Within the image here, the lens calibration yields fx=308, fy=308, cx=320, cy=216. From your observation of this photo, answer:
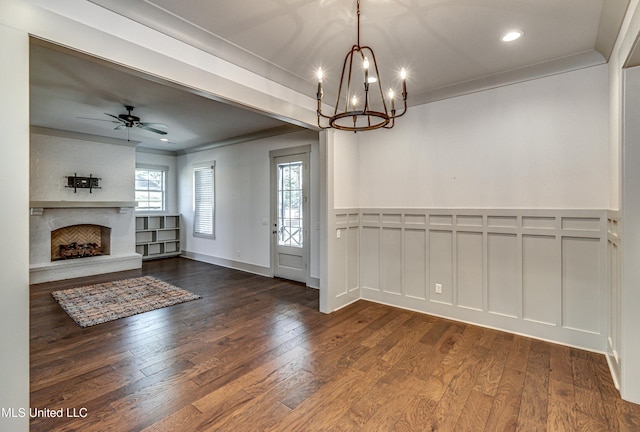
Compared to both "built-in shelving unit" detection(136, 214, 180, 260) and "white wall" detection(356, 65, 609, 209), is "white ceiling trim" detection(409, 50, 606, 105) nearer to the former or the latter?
A: "white wall" detection(356, 65, 609, 209)

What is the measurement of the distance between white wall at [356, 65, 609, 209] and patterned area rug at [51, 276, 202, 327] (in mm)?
3436

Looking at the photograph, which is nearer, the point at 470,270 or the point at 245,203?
the point at 470,270

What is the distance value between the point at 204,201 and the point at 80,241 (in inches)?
104

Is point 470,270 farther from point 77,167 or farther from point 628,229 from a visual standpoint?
point 77,167

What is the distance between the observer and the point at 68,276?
19.2 ft

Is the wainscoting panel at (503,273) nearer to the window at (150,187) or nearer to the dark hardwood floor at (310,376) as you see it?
the dark hardwood floor at (310,376)

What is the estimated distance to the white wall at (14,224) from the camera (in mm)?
1712

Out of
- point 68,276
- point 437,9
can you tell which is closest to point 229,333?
point 437,9

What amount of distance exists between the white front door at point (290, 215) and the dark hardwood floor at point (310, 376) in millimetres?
1650

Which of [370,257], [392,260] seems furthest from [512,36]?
[370,257]

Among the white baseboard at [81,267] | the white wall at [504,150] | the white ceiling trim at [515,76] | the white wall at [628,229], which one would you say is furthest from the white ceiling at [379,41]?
the white baseboard at [81,267]

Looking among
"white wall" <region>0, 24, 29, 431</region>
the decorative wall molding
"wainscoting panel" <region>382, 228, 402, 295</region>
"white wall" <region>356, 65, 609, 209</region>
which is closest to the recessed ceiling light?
"white wall" <region>356, 65, 609, 209</region>

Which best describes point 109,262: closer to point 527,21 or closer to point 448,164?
point 448,164

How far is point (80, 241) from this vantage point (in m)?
6.57
